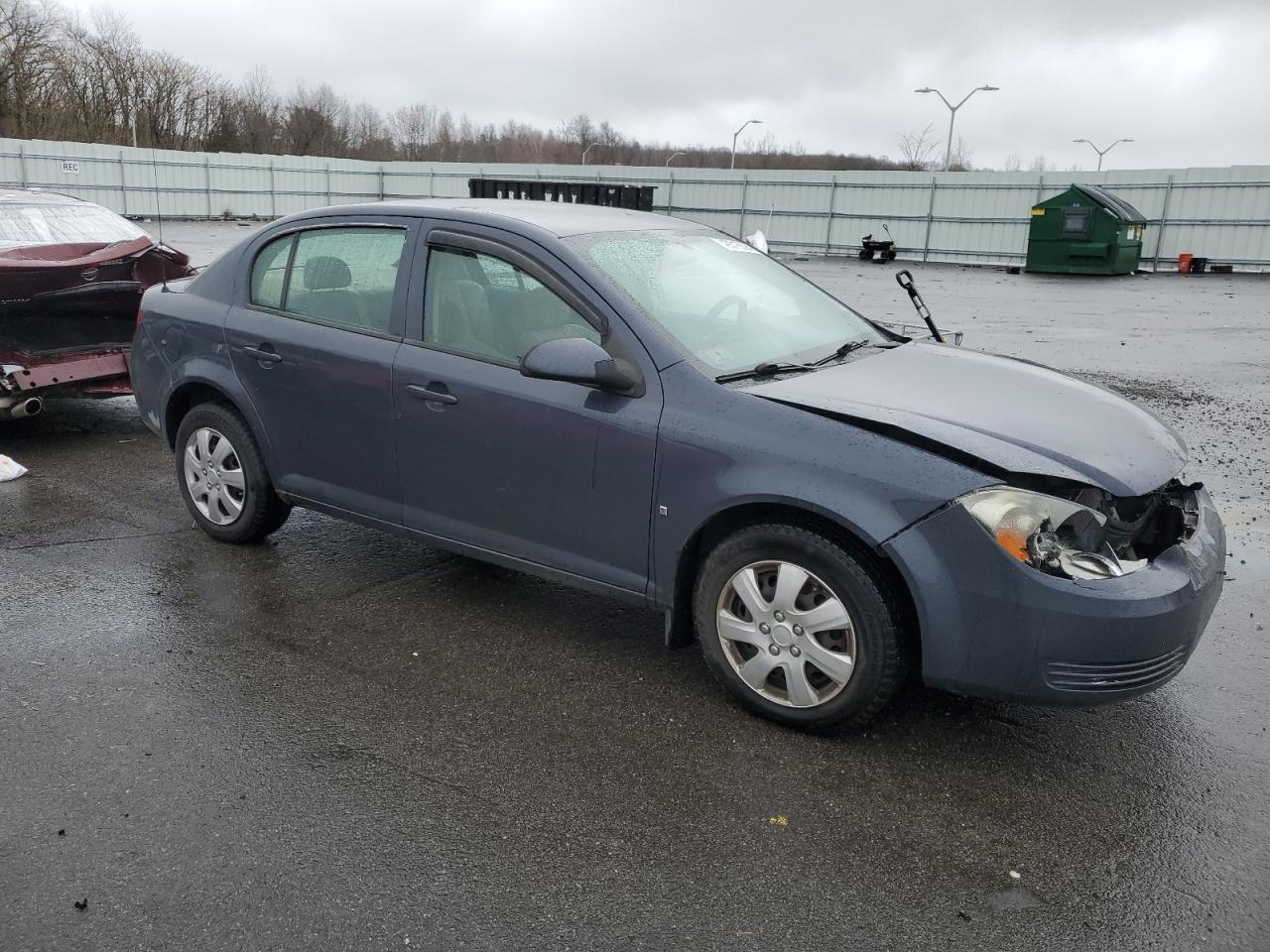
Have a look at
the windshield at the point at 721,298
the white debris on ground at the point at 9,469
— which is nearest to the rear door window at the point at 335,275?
the windshield at the point at 721,298

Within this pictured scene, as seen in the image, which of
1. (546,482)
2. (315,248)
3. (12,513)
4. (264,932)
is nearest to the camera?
(264,932)

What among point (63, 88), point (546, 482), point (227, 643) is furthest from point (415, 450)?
point (63, 88)

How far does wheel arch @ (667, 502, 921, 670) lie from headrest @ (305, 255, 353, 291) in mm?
2053

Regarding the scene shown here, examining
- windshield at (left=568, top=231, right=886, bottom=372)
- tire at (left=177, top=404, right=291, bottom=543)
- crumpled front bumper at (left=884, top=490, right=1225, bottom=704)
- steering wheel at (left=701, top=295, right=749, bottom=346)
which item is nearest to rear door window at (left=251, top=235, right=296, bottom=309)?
tire at (left=177, top=404, right=291, bottom=543)

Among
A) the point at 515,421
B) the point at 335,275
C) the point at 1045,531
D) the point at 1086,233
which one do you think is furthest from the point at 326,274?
the point at 1086,233

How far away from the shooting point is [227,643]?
14.0 feet

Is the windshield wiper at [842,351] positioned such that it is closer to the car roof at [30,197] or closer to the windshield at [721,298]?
the windshield at [721,298]

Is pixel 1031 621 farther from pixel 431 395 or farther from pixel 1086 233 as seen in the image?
pixel 1086 233

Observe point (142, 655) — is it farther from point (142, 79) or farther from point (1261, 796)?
point (142, 79)

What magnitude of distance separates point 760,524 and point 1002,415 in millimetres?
912

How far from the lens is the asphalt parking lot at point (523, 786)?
106 inches

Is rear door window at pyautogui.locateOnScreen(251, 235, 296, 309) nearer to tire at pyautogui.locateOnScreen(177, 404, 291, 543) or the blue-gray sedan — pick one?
the blue-gray sedan

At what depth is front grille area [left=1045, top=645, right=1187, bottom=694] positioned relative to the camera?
3.16 m

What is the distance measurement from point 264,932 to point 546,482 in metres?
1.85
